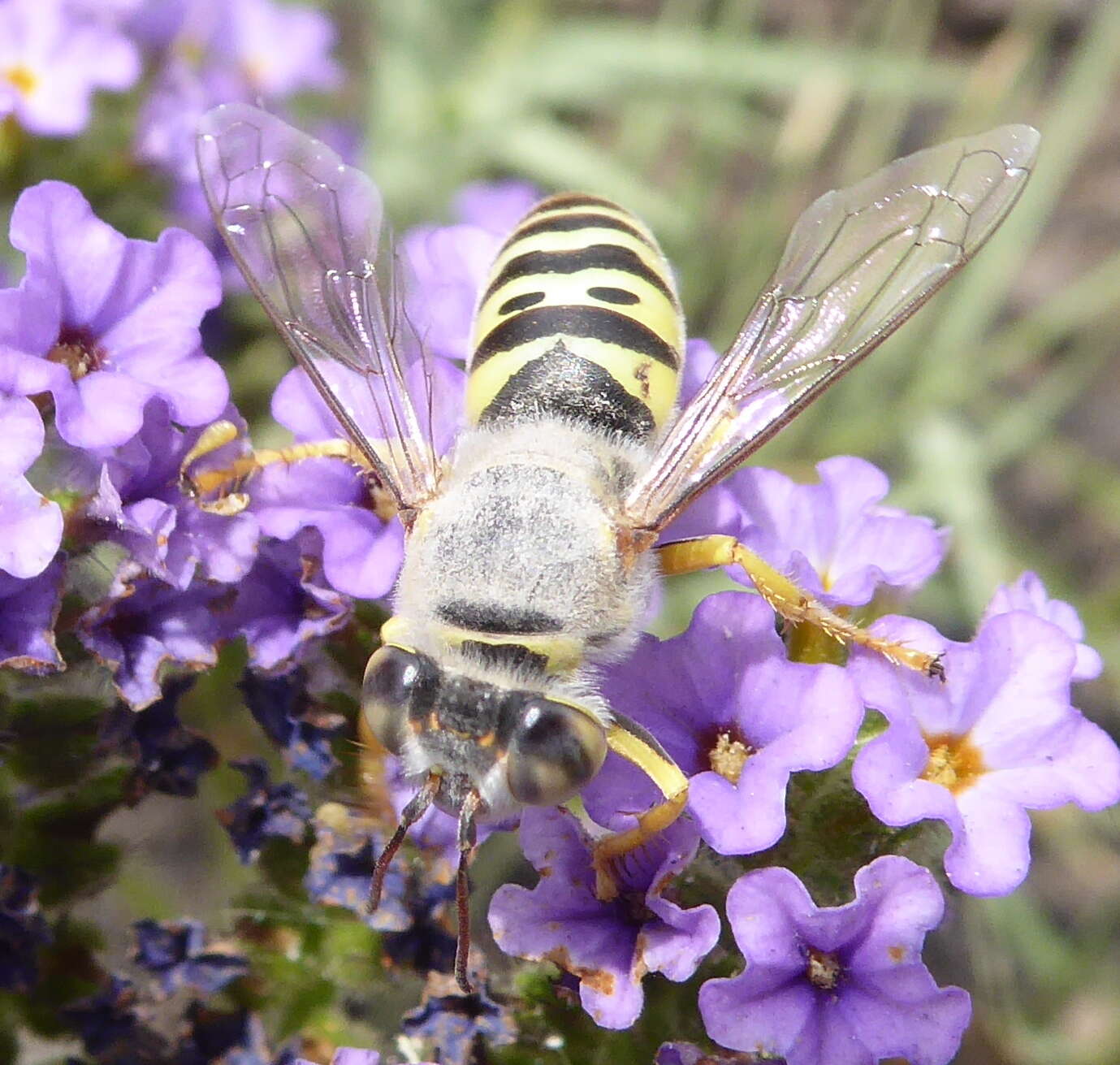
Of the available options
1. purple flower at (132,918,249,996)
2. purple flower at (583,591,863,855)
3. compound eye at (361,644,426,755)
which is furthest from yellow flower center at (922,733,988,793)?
purple flower at (132,918,249,996)

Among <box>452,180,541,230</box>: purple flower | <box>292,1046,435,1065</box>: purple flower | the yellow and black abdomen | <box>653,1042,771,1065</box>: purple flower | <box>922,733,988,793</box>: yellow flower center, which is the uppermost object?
the yellow and black abdomen

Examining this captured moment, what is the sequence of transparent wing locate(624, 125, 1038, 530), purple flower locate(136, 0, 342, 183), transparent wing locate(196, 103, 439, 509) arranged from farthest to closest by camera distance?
purple flower locate(136, 0, 342, 183) < transparent wing locate(196, 103, 439, 509) < transparent wing locate(624, 125, 1038, 530)

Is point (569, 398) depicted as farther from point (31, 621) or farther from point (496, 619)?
point (31, 621)

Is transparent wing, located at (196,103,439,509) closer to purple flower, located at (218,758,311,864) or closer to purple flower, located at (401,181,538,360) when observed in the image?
purple flower, located at (401,181,538,360)

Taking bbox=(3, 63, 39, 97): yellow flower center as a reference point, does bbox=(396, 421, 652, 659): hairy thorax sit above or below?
above

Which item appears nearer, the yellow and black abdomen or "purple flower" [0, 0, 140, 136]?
the yellow and black abdomen

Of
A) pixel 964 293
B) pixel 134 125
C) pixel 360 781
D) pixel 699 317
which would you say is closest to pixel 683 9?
pixel 699 317

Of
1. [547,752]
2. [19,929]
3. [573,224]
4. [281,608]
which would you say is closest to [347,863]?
[281,608]

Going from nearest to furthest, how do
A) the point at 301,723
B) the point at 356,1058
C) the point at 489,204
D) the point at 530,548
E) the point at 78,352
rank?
the point at 530,548
the point at 356,1058
the point at 78,352
the point at 301,723
the point at 489,204
